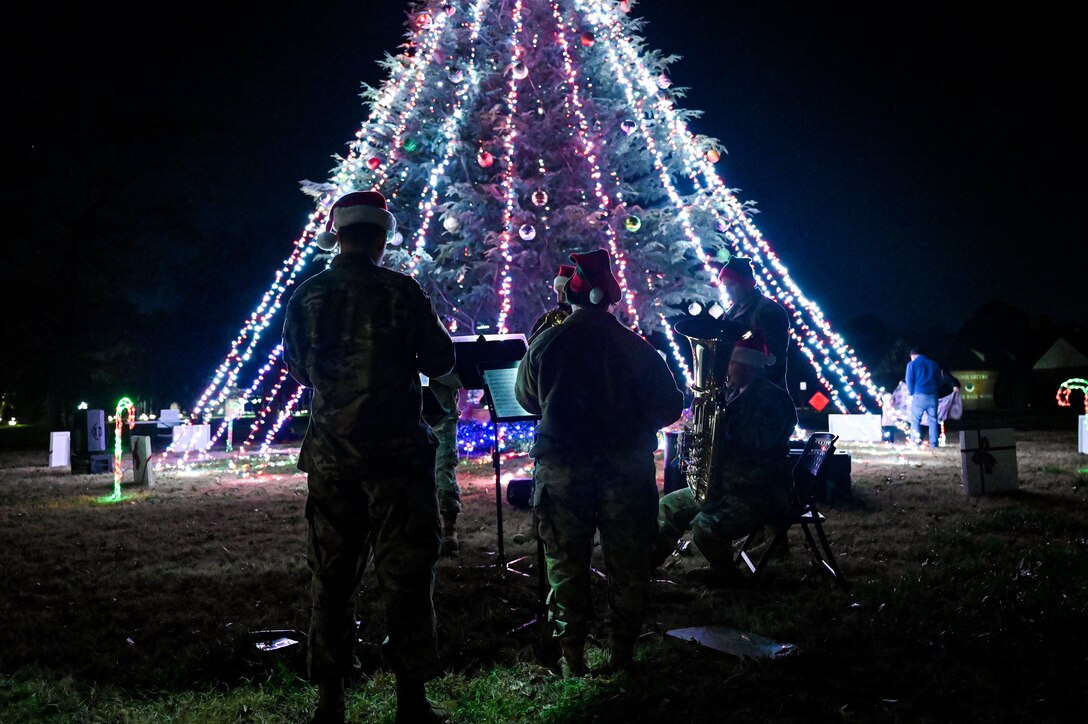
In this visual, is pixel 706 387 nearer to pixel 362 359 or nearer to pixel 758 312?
pixel 758 312

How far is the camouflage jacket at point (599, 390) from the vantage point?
396 centimetres

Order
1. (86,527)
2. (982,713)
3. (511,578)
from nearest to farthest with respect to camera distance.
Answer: (982,713) → (511,578) → (86,527)

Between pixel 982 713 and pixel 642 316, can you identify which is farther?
pixel 642 316

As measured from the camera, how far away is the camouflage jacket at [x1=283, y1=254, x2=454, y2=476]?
3367 mm

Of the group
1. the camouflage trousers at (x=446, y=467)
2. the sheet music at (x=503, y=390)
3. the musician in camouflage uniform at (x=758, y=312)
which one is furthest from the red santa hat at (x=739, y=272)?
the camouflage trousers at (x=446, y=467)

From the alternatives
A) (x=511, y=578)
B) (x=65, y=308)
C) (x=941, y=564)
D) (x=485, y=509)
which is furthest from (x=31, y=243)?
(x=941, y=564)

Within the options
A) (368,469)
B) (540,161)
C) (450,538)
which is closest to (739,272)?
(450,538)

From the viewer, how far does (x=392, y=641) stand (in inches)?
132

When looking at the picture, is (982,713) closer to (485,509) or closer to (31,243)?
(485,509)

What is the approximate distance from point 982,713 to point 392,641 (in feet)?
8.29

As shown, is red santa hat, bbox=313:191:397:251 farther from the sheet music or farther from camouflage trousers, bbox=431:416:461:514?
camouflage trousers, bbox=431:416:461:514

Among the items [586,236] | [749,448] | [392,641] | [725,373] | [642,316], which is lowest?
[392,641]

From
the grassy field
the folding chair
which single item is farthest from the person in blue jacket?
the folding chair

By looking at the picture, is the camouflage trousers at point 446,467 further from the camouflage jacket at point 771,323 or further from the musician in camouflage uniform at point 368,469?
the musician in camouflage uniform at point 368,469
